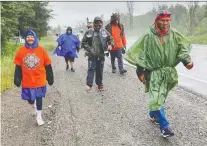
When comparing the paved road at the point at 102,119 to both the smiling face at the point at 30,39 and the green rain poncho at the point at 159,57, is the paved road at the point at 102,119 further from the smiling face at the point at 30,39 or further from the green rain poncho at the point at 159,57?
the smiling face at the point at 30,39

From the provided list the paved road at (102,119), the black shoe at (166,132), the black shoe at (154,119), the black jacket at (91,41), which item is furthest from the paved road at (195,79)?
the black shoe at (166,132)

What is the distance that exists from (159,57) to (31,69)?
2.59m

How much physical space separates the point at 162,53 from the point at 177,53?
0.84 feet

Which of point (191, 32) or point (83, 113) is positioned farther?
point (191, 32)

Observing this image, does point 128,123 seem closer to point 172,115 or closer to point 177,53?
point 172,115

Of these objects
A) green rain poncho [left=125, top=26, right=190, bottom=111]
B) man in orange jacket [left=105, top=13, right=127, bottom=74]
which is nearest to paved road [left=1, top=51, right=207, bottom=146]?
green rain poncho [left=125, top=26, right=190, bottom=111]

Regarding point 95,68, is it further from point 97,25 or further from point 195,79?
point 195,79

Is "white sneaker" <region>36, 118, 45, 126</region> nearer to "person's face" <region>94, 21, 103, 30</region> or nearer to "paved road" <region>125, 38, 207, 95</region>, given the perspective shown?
"person's face" <region>94, 21, 103, 30</region>

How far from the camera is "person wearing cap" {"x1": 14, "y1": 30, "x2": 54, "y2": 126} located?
728cm

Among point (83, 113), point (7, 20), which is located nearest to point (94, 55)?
point (83, 113)

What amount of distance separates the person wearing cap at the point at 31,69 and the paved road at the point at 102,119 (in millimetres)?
558

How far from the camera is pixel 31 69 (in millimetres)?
7285

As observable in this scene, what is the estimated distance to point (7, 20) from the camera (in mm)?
20000

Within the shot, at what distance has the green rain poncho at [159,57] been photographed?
5832 millimetres
